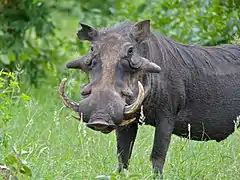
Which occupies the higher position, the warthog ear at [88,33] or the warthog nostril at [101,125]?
the warthog ear at [88,33]

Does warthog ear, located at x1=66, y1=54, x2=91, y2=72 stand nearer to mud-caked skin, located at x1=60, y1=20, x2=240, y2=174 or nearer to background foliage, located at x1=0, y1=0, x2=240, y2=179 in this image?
mud-caked skin, located at x1=60, y1=20, x2=240, y2=174

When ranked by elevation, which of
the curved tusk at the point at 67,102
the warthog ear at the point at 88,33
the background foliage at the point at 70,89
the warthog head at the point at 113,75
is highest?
the warthog ear at the point at 88,33

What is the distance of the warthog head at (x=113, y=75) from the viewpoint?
5277mm

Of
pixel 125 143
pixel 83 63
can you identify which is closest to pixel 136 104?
pixel 83 63

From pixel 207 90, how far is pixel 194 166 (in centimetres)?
61

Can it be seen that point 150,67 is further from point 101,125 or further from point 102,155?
point 102,155

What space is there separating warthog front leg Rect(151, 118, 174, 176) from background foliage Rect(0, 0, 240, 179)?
95 millimetres

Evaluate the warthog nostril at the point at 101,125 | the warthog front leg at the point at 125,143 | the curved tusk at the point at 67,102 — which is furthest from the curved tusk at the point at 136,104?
the warthog front leg at the point at 125,143

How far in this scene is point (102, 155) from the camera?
20.2 feet

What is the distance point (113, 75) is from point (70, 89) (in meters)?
2.08

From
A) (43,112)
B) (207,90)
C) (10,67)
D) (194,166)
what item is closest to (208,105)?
(207,90)

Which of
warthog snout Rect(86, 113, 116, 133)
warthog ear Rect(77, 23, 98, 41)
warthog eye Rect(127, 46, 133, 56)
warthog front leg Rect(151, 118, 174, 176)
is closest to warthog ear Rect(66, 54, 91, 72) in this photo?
warthog ear Rect(77, 23, 98, 41)

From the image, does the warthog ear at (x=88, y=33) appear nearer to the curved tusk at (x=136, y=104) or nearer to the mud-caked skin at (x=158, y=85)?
the mud-caked skin at (x=158, y=85)

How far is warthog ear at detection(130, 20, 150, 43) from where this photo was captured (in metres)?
5.73
